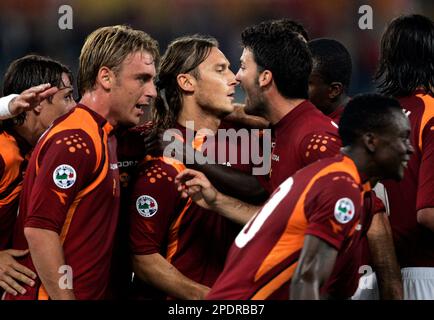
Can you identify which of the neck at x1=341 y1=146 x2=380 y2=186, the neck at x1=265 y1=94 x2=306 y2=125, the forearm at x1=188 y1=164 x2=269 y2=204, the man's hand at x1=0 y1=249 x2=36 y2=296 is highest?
the neck at x1=265 y1=94 x2=306 y2=125

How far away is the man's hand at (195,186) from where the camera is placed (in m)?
3.78

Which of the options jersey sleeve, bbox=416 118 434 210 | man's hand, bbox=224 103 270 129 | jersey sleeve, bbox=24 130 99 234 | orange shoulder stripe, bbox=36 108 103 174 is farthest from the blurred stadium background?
jersey sleeve, bbox=24 130 99 234

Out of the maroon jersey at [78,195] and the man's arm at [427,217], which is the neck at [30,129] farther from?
the man's arm at [427,217]

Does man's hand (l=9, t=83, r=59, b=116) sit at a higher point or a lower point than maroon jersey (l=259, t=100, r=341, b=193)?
higher

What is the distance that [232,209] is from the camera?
398 cm

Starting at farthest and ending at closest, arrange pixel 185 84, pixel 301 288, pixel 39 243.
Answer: pixel 185 84
pixel 39 243
pixel 301 288

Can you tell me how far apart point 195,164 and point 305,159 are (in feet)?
1.97

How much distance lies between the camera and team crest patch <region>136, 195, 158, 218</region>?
4.04m

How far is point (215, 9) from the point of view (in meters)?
9.38

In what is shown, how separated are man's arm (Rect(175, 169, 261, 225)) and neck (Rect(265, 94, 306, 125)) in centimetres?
45

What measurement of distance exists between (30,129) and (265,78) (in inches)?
50.9

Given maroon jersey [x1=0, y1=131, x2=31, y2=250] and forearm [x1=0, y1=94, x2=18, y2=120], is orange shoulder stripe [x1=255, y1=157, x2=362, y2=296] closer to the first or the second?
forearm [x1=0, y1=94, x2=18, y2=120]

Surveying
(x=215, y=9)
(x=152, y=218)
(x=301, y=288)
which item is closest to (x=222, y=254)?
(x=152, y=218)
